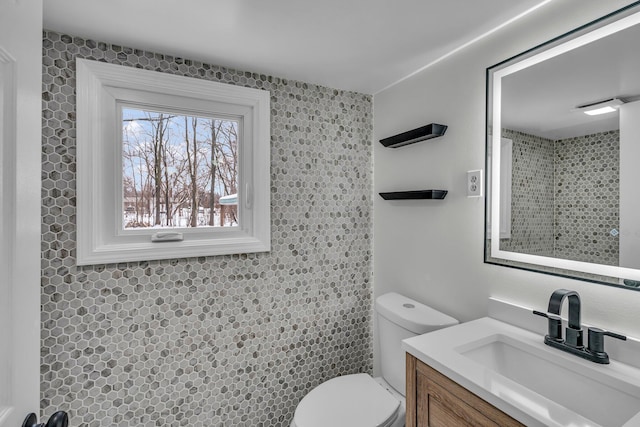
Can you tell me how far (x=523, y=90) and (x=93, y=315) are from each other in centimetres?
213

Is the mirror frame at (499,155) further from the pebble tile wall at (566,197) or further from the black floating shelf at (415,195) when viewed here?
the black floating shelf at (415,195)

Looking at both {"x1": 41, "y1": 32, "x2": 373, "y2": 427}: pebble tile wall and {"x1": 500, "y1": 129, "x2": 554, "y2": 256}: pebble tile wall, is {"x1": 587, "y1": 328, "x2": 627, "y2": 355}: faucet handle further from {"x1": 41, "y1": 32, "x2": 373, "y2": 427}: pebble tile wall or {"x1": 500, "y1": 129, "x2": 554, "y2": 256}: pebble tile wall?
{"x1": 41, "y1": 32, "x2": 373, "y2": 427}: pebble tile wall

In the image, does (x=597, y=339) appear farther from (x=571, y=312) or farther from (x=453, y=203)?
(x=453, y=203)

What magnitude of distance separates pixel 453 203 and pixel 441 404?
92 centimetres

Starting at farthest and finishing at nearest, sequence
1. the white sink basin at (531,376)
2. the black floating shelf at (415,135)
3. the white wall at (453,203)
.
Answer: the black floating shelf at (415,135) < the white wall at (453,203) < the white sink basin at (531,376)

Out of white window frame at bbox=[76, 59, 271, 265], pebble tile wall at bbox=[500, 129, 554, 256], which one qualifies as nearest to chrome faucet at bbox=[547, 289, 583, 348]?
pebble tile wall at bbox=[500, 129, 554, 256]

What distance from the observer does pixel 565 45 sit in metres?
1.19

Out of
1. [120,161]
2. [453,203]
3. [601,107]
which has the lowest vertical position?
[453,203]

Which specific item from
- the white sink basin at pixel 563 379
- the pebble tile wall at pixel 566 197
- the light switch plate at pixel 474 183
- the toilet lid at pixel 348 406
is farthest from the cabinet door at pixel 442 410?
the light switch plate at pixel 474 183

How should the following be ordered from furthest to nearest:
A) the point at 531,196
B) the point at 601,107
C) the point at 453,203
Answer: the point at 453,203, the point at 531,196, the point at 601,107

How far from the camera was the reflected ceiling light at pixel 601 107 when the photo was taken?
3.53ft

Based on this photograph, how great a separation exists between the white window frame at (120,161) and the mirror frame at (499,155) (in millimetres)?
1124

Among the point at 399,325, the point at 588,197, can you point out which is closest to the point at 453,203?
the point at 588,197

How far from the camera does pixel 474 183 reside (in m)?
1.51
